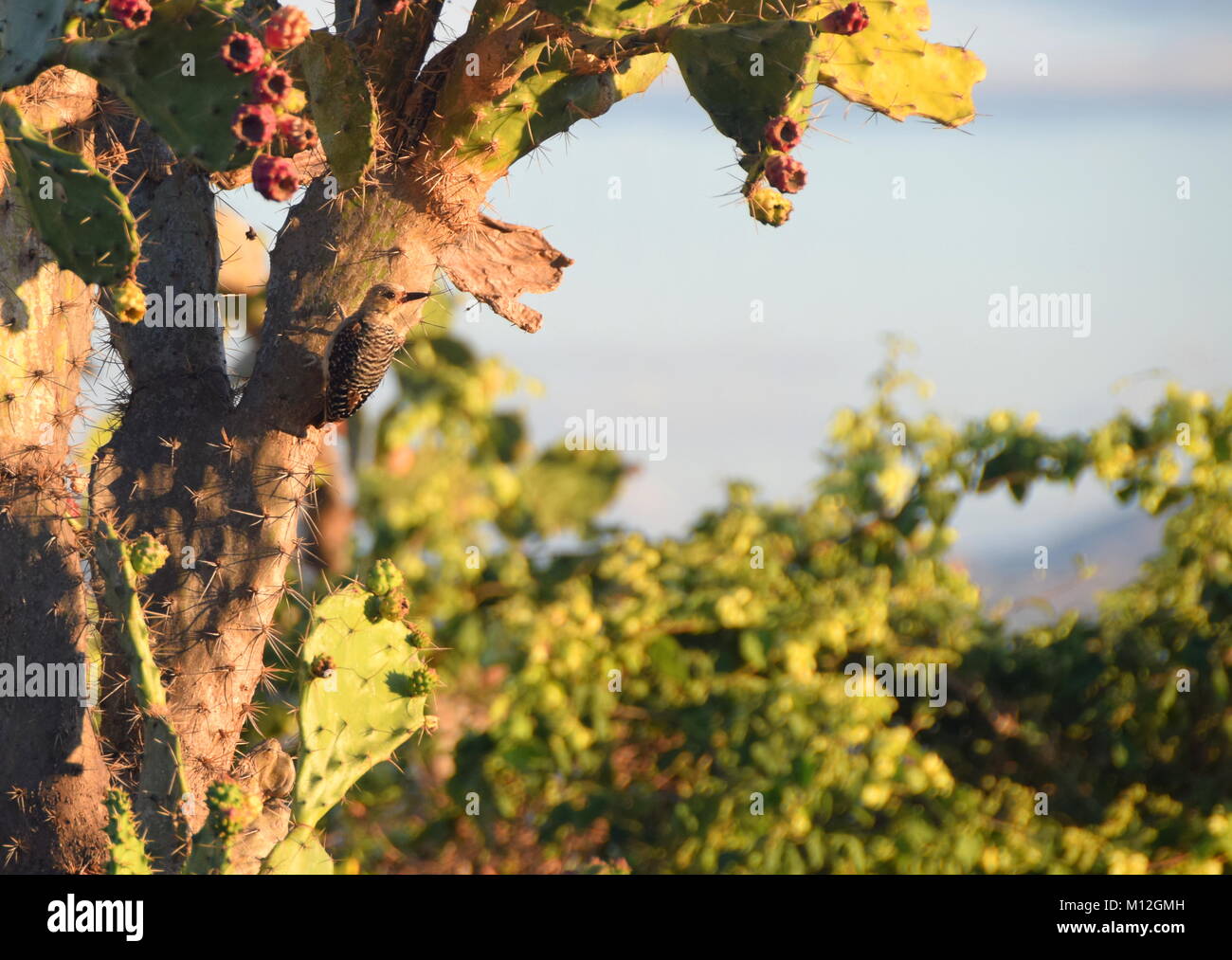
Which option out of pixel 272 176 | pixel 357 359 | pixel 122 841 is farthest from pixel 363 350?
pixel 122 841

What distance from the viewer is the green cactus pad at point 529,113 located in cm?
194

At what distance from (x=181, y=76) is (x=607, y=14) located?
0.63m

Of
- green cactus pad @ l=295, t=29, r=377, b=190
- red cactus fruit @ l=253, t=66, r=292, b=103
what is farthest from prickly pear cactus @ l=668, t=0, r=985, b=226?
red cactus fruit @ l=253, t=66, r=292, b=103

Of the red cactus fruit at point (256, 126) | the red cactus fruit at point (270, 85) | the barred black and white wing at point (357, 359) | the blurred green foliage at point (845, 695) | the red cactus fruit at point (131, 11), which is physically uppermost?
the red cactus fruit at point (131, 11)

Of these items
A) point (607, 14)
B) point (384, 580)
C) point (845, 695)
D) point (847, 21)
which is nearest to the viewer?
point (607, 14)

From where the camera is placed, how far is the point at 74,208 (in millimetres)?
1787

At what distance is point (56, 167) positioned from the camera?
1820mm

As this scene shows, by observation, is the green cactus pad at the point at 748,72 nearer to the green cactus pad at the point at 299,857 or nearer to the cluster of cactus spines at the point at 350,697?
the cluster of cactus spines at the point at 350,697

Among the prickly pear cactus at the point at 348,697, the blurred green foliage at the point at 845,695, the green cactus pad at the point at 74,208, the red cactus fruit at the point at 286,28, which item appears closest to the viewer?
the red cactus fruit at the point at 286,28

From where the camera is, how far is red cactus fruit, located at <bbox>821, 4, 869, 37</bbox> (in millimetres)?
1875

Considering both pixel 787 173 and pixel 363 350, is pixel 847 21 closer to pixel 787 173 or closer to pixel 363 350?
pixel 787 173

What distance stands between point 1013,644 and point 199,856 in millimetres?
3615

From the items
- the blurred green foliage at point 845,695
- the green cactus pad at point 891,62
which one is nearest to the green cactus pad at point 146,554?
the green cactus pad at point 891,62

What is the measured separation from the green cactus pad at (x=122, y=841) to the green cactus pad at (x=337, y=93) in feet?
3.35
